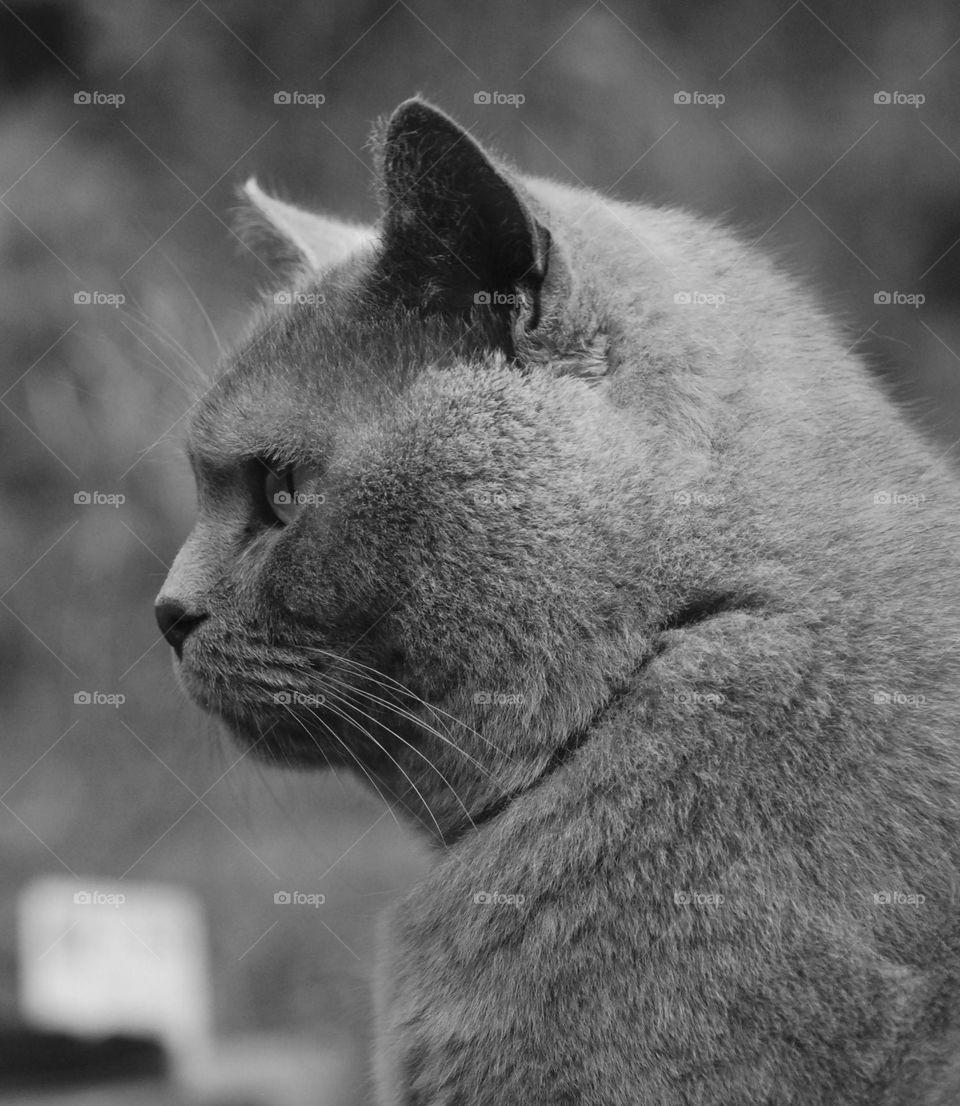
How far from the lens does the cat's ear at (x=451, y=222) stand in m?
1.49

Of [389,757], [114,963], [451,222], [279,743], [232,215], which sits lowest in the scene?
[114,963]

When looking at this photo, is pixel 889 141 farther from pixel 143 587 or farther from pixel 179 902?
pixel 179 902

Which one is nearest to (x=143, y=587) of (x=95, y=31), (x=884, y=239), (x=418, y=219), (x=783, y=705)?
(x=95, y=31)

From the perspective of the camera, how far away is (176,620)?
175 cm

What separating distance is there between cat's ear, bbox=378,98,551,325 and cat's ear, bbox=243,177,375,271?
0.42m

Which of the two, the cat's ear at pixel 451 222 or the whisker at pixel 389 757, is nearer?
the cat's ear at pixel 451 222

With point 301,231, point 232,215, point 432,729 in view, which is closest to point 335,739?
point 432,729

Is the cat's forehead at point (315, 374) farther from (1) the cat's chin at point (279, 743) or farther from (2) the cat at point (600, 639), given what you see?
(1) the cat's chin at point (279, 743)

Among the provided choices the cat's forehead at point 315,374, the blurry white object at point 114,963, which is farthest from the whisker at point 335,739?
the blurry white object at point 114,963

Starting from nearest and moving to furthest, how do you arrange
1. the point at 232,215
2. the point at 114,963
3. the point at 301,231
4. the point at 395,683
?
the point at 395,683 → the point at 301,231 → the point at 114,963 → the point at 232,215

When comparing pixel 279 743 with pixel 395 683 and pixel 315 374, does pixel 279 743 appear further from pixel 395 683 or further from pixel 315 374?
pixel 315 374

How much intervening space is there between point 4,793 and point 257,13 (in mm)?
2447

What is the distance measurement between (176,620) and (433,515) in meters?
0.43

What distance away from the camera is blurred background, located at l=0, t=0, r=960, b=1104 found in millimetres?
3424
